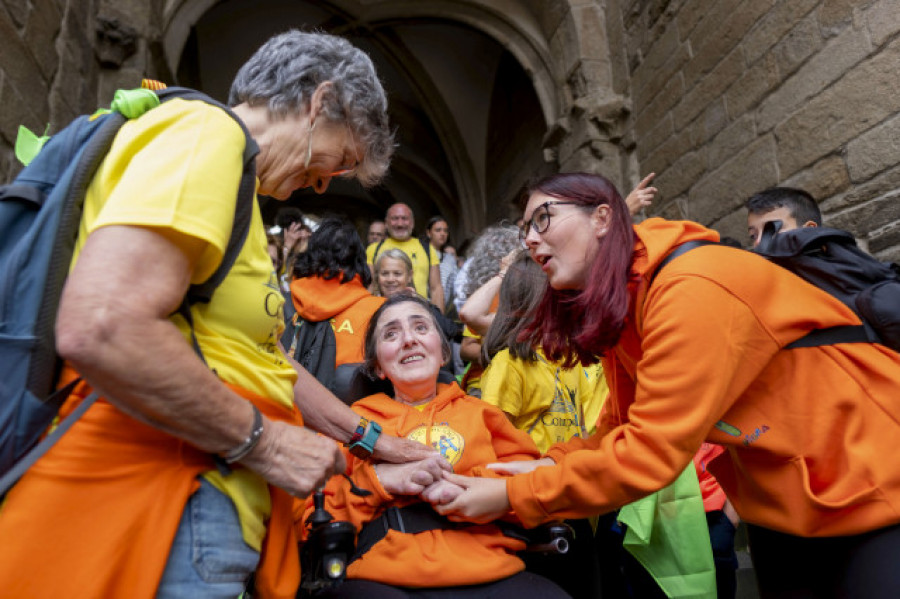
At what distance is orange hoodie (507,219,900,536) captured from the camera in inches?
50.1

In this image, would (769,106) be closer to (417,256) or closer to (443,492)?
(417,256)

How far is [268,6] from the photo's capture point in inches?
428

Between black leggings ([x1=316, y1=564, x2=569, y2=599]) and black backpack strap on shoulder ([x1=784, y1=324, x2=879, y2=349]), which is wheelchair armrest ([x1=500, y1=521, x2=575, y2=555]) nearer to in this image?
black leggings ([x1=316, y1=564, x2=569, y2=599])

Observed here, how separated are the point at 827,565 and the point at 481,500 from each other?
0.75 metres

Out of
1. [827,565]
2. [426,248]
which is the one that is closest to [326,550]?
[827,565]

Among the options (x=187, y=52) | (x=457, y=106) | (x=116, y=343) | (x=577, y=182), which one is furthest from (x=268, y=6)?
(x=116, y=343)

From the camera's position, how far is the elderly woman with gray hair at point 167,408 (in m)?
0.89

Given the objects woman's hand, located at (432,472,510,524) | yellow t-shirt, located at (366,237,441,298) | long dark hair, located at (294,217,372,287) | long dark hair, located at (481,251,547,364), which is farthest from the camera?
yellow t-shirt, located at (366,237,441,298)

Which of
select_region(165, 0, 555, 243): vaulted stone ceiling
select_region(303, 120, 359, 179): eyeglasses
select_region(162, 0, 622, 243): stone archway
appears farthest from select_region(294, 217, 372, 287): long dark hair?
select_region(165, 0, 555, 243): vaulted stone ceiling

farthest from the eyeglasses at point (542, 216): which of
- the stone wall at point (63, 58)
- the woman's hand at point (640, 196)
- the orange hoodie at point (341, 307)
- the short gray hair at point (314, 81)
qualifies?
the stone wall at point (63, 58)

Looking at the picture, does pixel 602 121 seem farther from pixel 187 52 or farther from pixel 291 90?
pixel 187 52

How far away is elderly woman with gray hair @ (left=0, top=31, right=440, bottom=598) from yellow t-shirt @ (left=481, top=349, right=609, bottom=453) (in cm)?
138

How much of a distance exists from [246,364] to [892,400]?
1.21 metres

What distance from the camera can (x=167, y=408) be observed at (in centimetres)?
94
